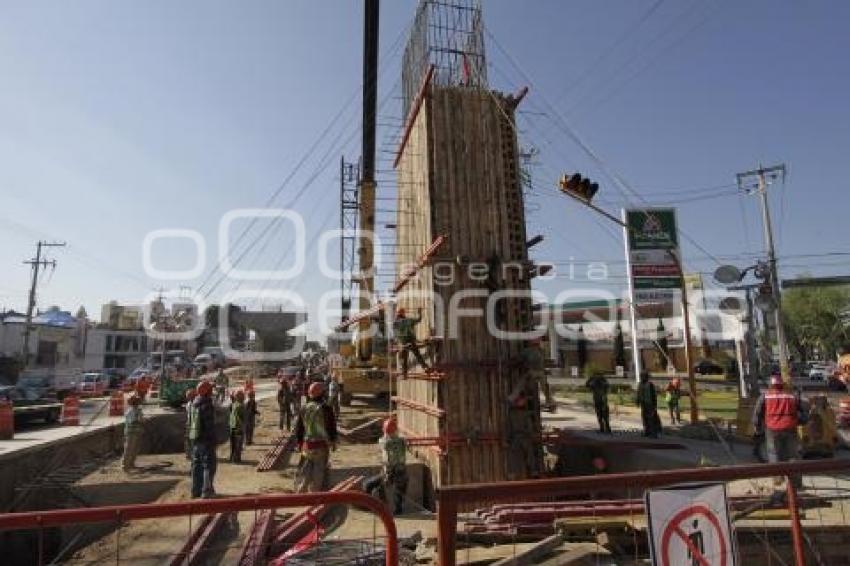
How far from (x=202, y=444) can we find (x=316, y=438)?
7.21 ft

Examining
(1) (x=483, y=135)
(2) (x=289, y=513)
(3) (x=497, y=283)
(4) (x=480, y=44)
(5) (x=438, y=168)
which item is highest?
(4) (x=480, y=44)

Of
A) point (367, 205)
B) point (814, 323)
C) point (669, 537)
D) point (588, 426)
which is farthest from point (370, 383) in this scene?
point (814, 323)

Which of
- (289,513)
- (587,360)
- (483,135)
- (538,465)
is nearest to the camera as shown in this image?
(289,513)

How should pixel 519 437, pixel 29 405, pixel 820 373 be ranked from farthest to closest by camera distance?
pixel 820 373 → pixel 29 405 → pixel 519 437

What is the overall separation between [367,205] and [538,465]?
12.9 metres

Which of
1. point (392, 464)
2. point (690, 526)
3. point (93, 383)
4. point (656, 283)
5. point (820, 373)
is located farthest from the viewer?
point (820, 373)

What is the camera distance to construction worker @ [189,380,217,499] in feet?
34.4

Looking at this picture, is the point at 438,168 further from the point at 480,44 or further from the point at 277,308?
the point at 277,308

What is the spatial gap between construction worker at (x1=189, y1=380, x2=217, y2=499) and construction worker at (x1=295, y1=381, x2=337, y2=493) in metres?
1.82

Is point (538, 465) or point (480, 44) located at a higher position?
point (480, 44)

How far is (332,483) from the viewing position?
1222 centimetres

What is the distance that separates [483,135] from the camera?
12625 mm

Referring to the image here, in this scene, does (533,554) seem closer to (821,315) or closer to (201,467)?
(201,467)

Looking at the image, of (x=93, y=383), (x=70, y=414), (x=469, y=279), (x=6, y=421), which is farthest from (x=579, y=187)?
(x=93, y=383)
